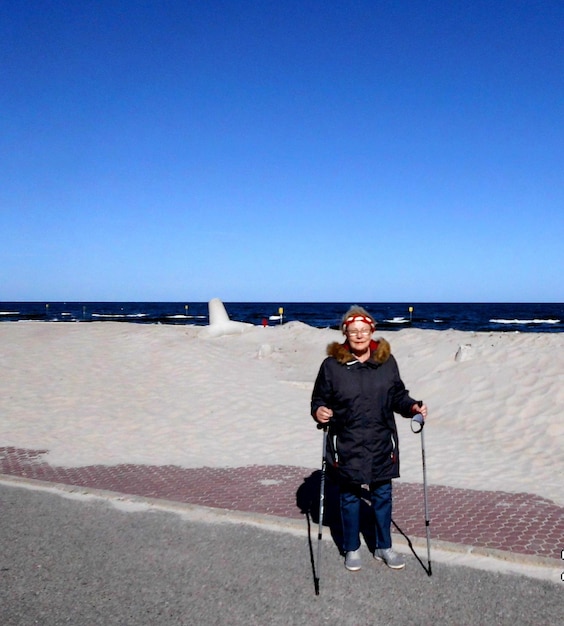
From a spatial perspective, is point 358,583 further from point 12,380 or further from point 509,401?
point 12,380

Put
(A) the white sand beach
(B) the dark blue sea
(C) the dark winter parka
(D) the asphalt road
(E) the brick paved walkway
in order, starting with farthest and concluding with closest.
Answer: (B) the dark blue sea → (A) the white sand beach → (E) the brick paved walkway → (C) the dark winter parka → (D) the asphalt road

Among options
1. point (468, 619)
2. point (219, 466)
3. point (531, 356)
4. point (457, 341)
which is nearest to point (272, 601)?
point (468, 619)

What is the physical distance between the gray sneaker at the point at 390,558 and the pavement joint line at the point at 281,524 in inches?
9.4

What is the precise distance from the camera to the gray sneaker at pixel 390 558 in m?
4.76

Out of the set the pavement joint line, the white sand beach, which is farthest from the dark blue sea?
the pavement joint line

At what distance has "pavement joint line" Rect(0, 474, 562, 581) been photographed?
4.76 metres

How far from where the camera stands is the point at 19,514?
6059mm

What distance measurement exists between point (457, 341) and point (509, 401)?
6.36 meters

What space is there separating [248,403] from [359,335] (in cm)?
847

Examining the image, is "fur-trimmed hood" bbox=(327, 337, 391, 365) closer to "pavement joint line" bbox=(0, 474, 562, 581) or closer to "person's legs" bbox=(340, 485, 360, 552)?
"person's legs" bbox=(340, 485, 360, 552)

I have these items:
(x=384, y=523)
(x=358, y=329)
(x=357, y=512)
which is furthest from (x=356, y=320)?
(x=384, y=523)

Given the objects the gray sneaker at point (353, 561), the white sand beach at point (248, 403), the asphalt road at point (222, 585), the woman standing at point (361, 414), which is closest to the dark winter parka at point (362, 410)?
the woman standing at point (361, 414)

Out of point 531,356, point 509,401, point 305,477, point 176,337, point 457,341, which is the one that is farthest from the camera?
point 176,337

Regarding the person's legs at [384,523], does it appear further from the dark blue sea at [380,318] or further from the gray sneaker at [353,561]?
the dark blue sea at [380,318]
